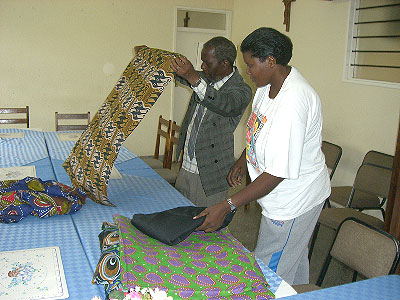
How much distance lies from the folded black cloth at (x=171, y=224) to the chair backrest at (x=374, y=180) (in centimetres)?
213

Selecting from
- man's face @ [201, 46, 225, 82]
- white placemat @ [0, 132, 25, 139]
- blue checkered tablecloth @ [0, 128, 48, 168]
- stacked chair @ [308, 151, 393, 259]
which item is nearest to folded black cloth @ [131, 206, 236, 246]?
man's face @ [201, 46, 225, 82]

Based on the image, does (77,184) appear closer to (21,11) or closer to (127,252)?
(127,252)

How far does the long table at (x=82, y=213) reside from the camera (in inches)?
59.9

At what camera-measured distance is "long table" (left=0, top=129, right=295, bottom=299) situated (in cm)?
152

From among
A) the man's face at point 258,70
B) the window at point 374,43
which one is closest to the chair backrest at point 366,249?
the man's face at point 258,70

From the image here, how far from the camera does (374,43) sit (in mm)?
4117

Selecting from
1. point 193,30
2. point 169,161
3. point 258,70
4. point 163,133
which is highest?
point 193,30

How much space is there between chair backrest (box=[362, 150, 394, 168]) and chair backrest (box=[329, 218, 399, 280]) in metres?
1.68

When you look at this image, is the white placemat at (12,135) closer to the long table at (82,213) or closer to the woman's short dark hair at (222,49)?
the long table at (82,213)

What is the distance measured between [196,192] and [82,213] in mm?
778

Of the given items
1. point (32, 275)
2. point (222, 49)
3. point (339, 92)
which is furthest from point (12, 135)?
point (339, 92)

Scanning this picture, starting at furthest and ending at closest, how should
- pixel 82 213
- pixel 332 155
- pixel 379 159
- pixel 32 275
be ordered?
pixel 332 155 → pixel 379 159 → pixel 82 213 → pixel 32 275

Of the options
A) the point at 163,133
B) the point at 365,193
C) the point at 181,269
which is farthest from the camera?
the point at 163,133

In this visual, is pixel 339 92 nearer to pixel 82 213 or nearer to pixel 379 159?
pixel 379 159
